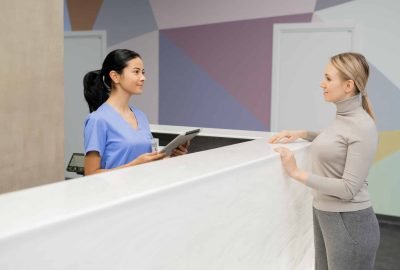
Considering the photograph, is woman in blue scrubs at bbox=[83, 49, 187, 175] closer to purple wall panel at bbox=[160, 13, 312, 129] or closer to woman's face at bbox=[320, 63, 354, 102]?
woman's face at bbox=[320, 63, 354, 102]

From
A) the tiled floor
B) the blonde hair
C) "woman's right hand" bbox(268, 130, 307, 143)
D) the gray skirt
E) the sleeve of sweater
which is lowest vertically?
the tiled floor

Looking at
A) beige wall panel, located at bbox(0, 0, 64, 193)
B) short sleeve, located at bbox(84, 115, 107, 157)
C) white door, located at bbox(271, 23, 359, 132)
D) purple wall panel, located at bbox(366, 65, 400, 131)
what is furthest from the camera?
white door, located at bbox(271, 23, 359, 132)

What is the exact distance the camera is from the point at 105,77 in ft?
8.50

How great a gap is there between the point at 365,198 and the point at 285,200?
317 mm

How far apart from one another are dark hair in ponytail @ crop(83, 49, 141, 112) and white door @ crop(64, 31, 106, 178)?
4.25 meters

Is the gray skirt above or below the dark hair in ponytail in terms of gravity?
below

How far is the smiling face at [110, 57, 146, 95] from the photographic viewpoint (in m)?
2.48

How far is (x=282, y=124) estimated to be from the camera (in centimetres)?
576

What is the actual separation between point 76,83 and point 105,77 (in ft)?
14.8

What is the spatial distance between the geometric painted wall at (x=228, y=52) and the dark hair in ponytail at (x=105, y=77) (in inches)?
131

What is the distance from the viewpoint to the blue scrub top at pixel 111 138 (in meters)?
2.31

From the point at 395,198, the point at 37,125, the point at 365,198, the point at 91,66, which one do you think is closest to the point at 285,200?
the point at 365,198

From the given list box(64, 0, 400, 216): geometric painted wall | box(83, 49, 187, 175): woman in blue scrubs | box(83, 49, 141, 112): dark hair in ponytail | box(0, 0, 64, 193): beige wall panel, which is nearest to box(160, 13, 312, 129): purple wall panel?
box(64, 0, 400, 216): geometric painted wall

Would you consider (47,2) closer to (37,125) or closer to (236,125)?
(37,125)
